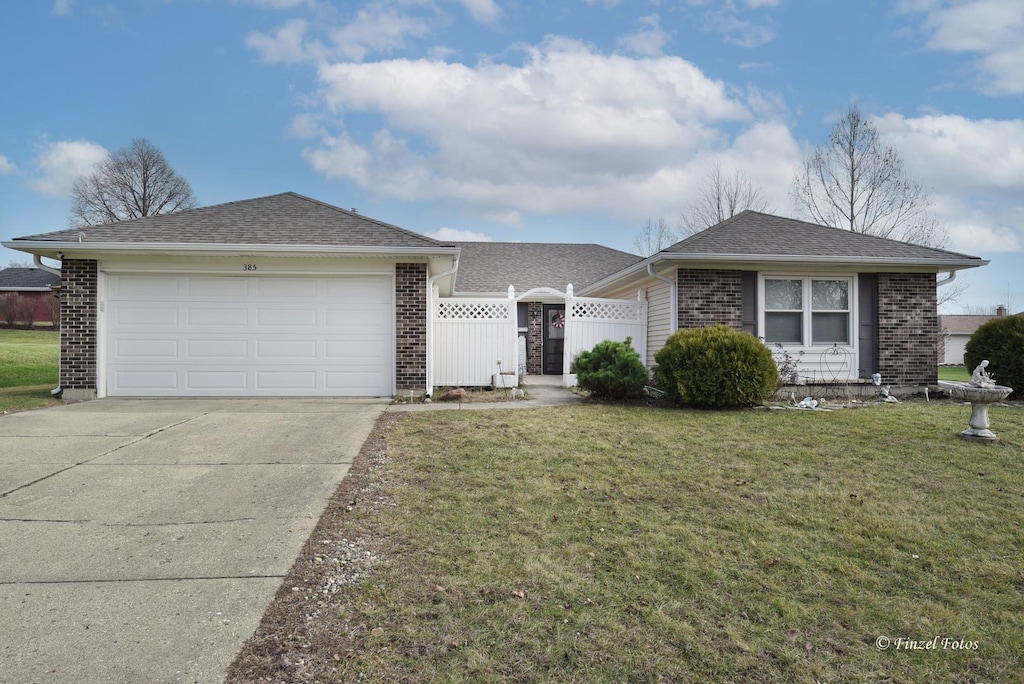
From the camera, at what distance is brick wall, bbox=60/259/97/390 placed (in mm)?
9086

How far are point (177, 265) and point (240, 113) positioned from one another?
243 inches

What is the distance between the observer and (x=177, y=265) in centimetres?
938

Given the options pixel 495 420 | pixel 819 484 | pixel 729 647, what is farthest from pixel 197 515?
pixel 819 484

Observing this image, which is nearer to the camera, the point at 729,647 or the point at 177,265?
the point at 729,647

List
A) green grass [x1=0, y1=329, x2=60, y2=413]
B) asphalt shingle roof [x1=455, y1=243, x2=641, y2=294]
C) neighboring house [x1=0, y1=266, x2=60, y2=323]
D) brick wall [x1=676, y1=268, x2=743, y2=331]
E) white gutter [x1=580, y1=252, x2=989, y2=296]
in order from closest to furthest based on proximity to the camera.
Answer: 1. green grass [x1=0, y1=329, x2=60, y2=413]
2. white gutter [x1=580, y1=252, x2=989, y2=296]
3. brick wall [x1=676, y1=268, x2=743, y2=331]
4. asphalt shingle roof [x1=455, y1=243, x2=641, y2=294]
5. neighboring house [x1=0, y1=266, x2=60, y2=323]

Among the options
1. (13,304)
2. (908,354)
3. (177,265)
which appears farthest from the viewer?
(13,304)

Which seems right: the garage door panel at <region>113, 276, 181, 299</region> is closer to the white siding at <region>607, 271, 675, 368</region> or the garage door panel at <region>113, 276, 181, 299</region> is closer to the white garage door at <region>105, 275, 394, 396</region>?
the white garage door at <region>105, 275, 394, 396</region>

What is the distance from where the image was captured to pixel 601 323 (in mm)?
11375

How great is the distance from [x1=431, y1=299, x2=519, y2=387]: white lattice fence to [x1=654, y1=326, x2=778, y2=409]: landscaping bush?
3457 millimetres

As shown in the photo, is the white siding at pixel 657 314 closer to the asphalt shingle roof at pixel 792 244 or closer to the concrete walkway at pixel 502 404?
the asphalt shingle roof at pixel 792 244

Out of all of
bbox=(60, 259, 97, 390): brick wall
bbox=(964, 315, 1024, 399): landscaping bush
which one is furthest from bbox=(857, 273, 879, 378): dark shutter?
bbox=(60, 259, 97, 390): brick wall

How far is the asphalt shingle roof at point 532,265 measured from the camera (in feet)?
58.7

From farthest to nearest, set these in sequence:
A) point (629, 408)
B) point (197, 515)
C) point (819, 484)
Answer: point (629, 408)
point (819, 484)
point (197, 515)

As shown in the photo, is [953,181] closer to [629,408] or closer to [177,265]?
[629,408]
